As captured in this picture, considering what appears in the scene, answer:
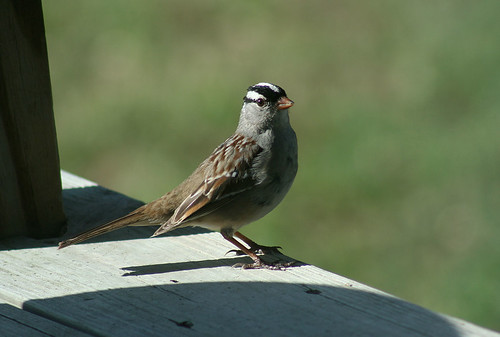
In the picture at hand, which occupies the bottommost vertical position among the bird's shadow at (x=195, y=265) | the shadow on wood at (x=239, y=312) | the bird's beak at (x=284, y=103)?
the shadow on wood at (x=239, y=312)

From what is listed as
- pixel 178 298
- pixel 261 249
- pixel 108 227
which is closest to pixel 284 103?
pixel 261 249

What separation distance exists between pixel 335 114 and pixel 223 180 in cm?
402

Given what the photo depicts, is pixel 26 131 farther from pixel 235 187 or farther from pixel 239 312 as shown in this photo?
pixel 239 312

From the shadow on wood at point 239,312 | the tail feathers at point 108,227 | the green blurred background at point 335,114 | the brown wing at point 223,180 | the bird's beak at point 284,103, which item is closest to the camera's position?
the shadow on wood at point 239,312

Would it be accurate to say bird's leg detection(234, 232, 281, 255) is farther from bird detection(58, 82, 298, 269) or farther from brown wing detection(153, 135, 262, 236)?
brown wing detection(153, 135, 262, 236)

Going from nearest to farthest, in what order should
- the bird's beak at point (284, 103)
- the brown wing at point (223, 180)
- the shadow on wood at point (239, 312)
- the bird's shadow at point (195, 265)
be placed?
the shadow on wood at point (239, 312) → the bird's shadow at point (195, 265) → the brown wing at point (223, 180) → the bird's beak at point (284, 103)

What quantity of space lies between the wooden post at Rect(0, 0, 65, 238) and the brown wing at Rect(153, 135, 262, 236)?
0.54 m

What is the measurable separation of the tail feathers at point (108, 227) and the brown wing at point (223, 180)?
0.52 feet

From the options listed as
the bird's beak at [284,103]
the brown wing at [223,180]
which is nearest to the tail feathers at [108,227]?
the brown wing at [223,180]

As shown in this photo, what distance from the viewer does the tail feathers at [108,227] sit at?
284 centimetres

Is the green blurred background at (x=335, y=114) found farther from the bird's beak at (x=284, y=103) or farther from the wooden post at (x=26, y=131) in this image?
the wooden post at (x=26, y=131)

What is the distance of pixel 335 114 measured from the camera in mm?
7090

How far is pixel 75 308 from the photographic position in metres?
2.31

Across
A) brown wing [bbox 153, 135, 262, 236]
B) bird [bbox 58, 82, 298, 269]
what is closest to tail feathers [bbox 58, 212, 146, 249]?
bird [bbox 58, 82, 298, 269]
